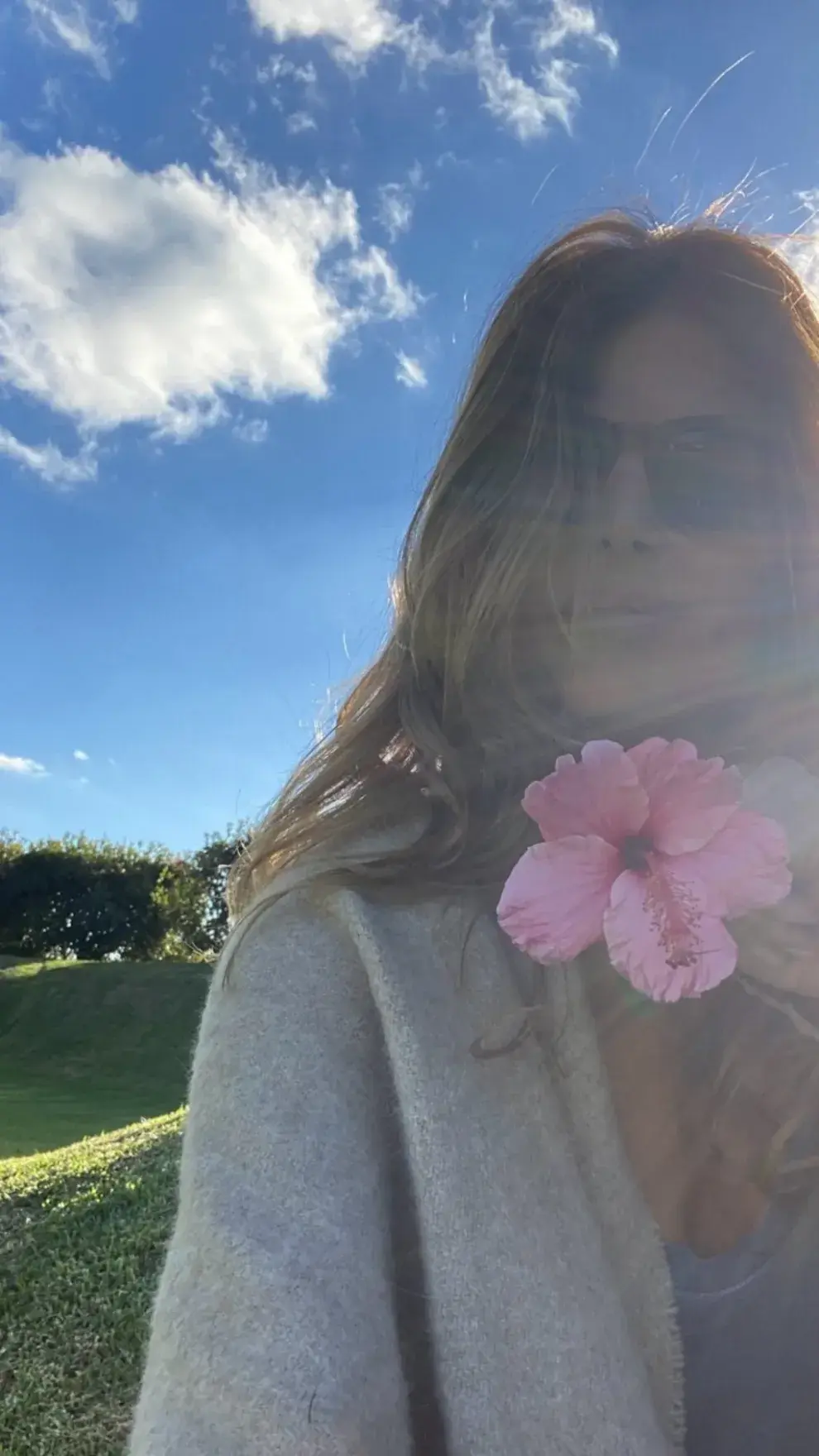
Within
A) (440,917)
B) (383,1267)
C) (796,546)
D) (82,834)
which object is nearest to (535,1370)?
(383,1267)

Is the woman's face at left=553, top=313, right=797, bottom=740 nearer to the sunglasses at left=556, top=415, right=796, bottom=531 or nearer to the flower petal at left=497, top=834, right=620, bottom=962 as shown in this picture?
the sunglasses at left=556, top=415, right=796, bottom=531

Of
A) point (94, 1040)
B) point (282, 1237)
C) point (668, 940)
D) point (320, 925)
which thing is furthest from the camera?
point (94, 1040)

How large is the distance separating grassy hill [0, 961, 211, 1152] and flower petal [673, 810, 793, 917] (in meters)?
8.65

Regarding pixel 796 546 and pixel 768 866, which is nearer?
pixel 768 866

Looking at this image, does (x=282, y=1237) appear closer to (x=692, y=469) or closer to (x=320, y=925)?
(x=320, y=925)

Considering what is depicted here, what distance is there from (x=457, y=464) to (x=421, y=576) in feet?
0.60

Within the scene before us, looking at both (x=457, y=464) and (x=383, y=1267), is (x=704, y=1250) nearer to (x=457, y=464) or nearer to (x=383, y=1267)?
(x=383, y=1267)

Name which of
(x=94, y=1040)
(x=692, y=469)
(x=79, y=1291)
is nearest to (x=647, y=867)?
(x=692, y=469)

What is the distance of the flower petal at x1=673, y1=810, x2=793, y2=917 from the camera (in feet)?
3.25

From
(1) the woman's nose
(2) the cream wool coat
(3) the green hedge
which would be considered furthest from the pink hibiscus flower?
(3) the green hedge

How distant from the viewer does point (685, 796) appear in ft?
3.37

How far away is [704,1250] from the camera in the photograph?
1253 mm

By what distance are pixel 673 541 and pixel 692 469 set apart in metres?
0.11

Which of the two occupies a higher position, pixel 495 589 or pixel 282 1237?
pixel 495 589
